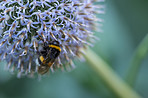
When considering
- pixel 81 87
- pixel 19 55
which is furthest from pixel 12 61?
pixel 81 87

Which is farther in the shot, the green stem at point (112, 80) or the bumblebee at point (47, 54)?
the green stem at point (112, 80)

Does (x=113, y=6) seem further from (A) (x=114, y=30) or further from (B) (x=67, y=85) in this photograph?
(B) (x=67, y=85)

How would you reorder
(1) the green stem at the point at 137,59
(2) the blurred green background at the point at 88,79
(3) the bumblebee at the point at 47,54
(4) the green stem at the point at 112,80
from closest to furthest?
1. (3) the bumblebee at the point at 47,54
2. (1) the green stem at the point at 137,59
3. (4) the green stem at the point at 112,80
4. (2) the blurred green background at the point at 88,79

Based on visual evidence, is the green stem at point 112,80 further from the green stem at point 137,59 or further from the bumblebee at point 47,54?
the bumblebee at point 47,54

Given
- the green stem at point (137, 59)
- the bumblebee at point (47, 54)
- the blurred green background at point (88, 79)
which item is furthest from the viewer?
the blurred green background at point (88, 79)

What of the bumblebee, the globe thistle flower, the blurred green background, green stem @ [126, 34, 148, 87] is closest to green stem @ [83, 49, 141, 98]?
green stem @ [126, 34, 148, 87]

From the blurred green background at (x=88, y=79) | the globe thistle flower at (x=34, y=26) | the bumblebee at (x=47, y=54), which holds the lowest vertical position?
the blurred green background at (x=88, y=79)

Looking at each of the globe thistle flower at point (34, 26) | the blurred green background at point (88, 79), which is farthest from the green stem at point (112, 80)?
the globe thistle flower at point (34, 26)

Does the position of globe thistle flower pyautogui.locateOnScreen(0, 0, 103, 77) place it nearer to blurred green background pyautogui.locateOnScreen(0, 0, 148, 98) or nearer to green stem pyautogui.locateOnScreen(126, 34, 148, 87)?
green stem pyautogui.locateOnScreen(126, 34, 148, 87)

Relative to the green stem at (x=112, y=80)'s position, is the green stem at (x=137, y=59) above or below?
above
